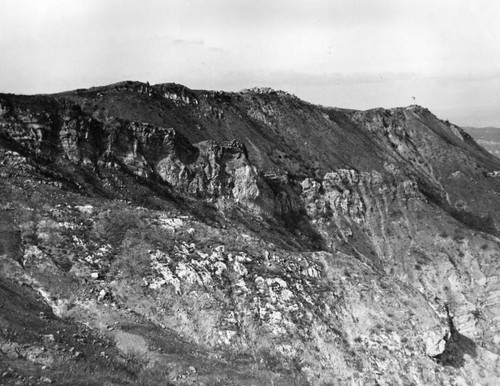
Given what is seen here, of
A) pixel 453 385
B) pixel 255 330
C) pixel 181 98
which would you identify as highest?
pixel 181 98

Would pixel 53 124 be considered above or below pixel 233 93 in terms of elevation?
below

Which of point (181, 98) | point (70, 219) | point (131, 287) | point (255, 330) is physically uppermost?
point (181, 98)

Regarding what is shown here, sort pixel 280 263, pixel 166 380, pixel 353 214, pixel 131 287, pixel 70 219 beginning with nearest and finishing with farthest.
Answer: pixel 166 380 < pixel 131 287 < pixel 70 219 < pixel 280 263 < pixel 353 214

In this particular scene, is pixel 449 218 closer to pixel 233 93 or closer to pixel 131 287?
pixel 233 93

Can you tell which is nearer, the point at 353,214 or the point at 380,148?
the point at 353,214

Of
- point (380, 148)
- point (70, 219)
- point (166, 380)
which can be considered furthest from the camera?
point (380, 148)

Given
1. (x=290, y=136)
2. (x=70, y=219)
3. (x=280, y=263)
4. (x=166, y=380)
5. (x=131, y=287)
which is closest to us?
(x=166, y=380)

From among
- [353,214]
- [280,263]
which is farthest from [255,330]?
[353,214]

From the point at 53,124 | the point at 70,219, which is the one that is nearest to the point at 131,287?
the point at 70,219

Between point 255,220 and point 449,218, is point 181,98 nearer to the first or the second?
point 255,220
